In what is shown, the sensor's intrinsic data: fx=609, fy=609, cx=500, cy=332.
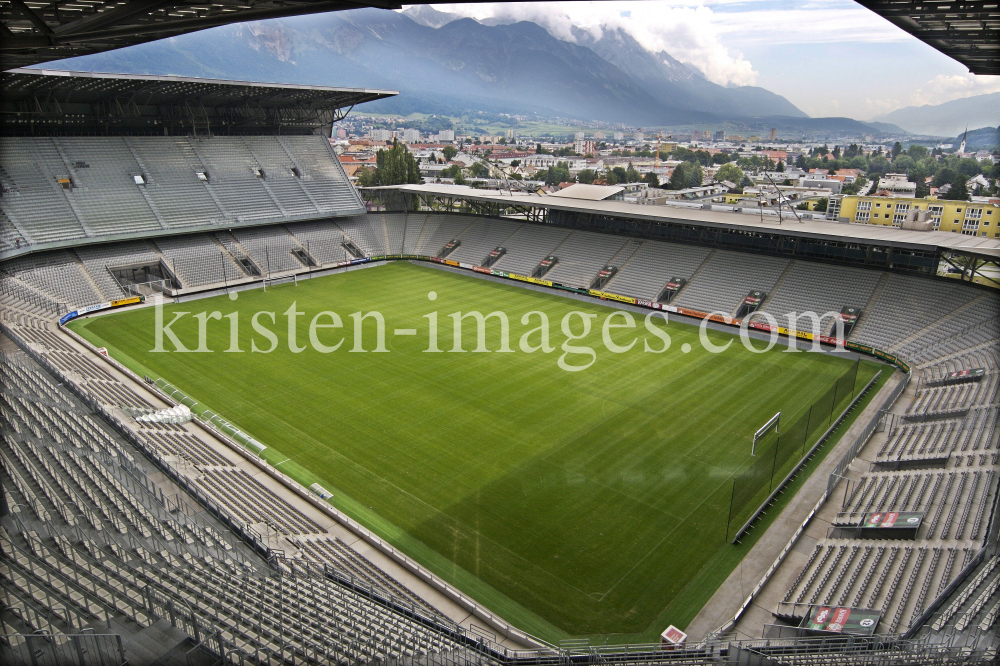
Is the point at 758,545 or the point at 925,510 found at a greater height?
the point at 925,510

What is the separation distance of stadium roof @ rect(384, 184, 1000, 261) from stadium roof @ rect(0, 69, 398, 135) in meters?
12.7

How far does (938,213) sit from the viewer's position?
44500 millimetres

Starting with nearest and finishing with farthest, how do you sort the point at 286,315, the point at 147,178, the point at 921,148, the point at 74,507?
the point at 74,507, the point at 286,315, the point at 147,178, the point at 921,148

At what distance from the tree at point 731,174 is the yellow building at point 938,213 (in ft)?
194

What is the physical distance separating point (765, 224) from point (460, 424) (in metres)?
25.3

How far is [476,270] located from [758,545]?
35.1m

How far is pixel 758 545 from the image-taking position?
17.2 metres

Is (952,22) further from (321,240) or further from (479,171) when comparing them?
(479,171)

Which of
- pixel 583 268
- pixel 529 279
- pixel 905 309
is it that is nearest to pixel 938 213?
pixel 905 309

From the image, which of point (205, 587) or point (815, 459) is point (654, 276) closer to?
point (815, 459)

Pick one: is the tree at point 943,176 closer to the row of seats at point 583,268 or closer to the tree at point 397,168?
the row of seats at point 583,268

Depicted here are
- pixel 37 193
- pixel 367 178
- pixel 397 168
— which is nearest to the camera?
pixel 37 193

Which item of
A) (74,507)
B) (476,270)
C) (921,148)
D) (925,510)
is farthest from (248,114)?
(921,148)

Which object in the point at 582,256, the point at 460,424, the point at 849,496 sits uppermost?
the point at 582,256
